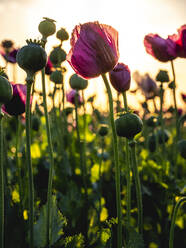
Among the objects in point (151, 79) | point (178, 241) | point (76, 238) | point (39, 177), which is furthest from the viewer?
point (151, 79)

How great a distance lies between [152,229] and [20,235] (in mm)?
615

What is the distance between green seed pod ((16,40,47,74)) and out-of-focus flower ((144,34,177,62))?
1.84 feet

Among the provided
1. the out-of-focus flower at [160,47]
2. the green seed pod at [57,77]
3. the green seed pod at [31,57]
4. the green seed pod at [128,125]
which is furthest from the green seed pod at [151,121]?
the green seed pod at [31,57]

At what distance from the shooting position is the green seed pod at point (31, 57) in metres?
0.50

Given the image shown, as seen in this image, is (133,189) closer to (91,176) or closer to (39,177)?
(91,176)

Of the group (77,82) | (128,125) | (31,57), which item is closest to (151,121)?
(77,82)

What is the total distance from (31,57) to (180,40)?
24.1 inches

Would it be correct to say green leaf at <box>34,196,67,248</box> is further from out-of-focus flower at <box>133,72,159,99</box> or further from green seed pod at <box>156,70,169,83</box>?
out-of-focus flower at <box>133,72,159,99</box>

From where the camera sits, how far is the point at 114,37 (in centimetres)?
58

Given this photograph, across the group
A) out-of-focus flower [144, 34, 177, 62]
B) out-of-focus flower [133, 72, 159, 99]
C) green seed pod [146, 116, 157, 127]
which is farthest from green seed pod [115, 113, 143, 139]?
out-of-focus flower [133, 72, 159, 99]

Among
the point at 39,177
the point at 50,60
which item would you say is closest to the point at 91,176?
the point at 39,177

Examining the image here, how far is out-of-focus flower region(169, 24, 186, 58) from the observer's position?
3.03 ft

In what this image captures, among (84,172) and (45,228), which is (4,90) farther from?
(84,172)

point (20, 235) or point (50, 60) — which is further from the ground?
point (50, 60)
